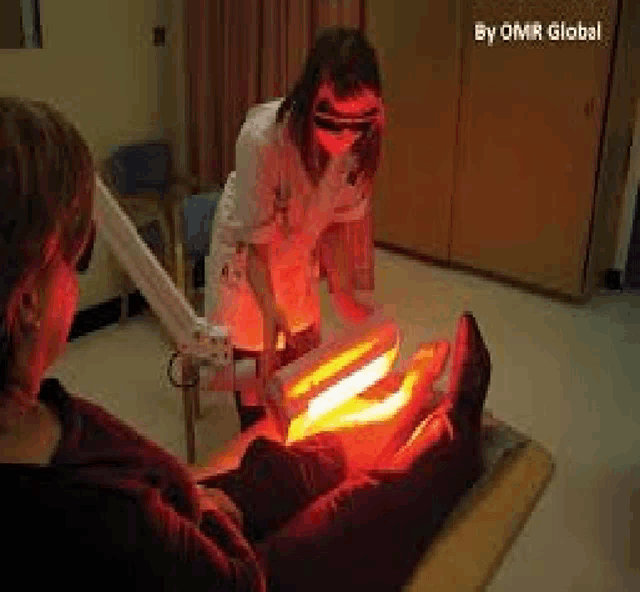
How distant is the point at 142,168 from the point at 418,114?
4.50ft

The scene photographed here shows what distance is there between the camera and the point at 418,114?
12.0 ft

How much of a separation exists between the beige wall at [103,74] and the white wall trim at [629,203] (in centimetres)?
210

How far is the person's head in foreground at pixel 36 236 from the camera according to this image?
0.59 m

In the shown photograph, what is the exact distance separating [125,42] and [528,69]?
1724 millimetres

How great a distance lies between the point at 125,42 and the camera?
10.1 feet

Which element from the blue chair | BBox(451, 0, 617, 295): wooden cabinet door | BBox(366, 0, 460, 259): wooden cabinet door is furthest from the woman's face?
BBox(366, 0, 460, 259): wooden cabinet door

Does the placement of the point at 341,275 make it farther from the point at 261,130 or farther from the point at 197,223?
the point at 197,223

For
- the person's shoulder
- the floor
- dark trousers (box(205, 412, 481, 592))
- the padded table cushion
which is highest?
the person's shoulder

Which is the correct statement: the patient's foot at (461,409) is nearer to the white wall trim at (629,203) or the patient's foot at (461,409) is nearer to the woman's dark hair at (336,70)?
the woman's dark hair at (336,70)

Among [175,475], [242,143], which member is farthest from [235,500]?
[242,143]

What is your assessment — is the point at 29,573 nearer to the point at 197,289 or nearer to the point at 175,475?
the point at 175,475

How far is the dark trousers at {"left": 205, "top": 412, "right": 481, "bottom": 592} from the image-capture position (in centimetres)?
100

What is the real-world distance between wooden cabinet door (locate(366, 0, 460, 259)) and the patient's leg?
2.49 metres

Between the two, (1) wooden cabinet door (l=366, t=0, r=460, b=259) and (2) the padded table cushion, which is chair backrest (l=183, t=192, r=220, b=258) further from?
(2) the padded table cushion
